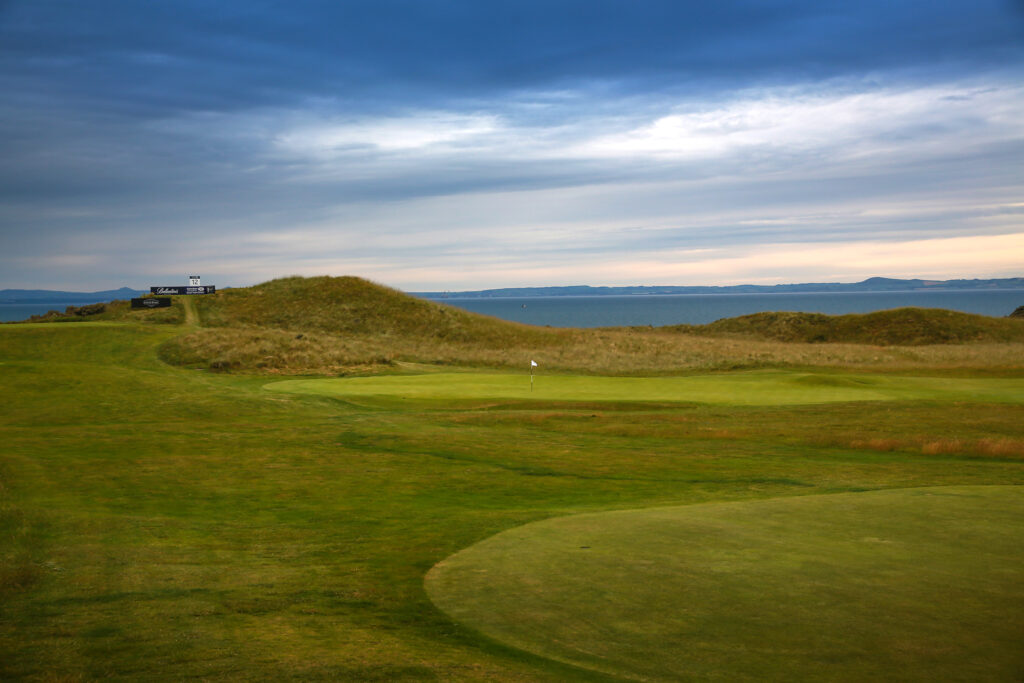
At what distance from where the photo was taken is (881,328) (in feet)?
244

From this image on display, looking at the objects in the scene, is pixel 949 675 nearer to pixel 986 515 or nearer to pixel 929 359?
pixel 986 515

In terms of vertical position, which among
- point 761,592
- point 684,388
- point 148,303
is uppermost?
point 148,303

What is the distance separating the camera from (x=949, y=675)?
217 inches

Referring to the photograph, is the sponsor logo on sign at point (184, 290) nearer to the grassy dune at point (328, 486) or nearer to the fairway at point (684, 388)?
the grassy dune at point (328, 486)

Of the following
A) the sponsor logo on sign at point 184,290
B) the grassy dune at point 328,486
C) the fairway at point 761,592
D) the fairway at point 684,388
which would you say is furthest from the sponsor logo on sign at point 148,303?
the fairway at point 761,592

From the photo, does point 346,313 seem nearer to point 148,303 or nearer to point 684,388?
point 148,303

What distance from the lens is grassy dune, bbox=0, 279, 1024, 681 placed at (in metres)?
6.22

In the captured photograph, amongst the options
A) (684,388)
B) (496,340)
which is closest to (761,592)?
(684,388)

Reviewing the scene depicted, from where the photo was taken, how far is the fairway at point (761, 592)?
19.2 feet

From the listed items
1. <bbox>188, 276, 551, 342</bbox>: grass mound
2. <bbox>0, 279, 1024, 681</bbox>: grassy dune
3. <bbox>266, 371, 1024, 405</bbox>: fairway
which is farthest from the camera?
<bbox>188, 276, 551, 342</bbox>: grass mound

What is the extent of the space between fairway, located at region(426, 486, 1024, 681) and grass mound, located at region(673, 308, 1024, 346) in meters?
66.2

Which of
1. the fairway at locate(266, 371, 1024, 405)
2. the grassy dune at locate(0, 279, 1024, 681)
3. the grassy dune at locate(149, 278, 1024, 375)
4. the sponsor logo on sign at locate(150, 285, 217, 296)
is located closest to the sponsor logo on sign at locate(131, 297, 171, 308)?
the grassy dune at locate(149, 278, 1024, 375)

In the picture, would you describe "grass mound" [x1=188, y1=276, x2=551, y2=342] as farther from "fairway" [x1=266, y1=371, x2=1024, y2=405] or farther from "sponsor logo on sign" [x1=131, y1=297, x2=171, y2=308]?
"fairway" [x1=266, y1=371, x2=1024, y2=405]

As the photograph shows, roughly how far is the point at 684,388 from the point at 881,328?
2014 inches
